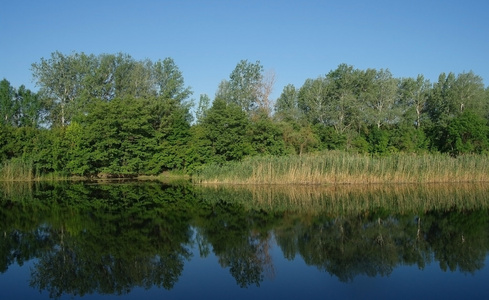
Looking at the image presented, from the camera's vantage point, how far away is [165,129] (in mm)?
31219

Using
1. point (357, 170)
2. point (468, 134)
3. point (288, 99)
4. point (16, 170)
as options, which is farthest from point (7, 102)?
point (468, 134)

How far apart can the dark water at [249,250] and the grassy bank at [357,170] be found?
546cm

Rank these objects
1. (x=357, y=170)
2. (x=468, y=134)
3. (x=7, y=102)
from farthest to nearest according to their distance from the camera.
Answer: (x=7, y=102) → (x=468, y=134) → (x=357, y=170)

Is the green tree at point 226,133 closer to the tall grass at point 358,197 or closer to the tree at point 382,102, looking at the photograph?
the tall grass at point 358,197

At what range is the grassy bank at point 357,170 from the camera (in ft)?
67.8

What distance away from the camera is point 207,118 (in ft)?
93.9

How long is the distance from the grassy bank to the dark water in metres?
5.46

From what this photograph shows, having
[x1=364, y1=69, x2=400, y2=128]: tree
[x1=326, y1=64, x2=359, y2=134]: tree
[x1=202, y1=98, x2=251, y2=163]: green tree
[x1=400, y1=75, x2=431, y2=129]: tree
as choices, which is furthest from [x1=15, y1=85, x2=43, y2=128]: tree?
[x1=400, y1=75, x2=431, y2=129]: tree

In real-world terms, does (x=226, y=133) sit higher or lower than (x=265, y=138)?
higher

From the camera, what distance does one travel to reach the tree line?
1121 inches

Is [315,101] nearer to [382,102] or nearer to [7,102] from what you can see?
[382,102]

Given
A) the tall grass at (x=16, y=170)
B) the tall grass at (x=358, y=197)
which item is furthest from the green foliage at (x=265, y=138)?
the tall grass at (x=16, y=170)

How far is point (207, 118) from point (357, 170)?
1190 centimetres

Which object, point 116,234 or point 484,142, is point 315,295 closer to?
point 116,234
